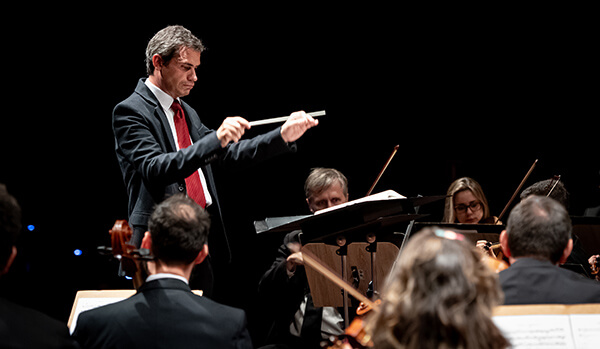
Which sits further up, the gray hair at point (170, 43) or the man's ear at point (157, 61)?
the gray hair at point (170, 43)

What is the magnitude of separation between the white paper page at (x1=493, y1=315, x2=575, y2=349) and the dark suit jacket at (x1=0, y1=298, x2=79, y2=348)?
1119 mm

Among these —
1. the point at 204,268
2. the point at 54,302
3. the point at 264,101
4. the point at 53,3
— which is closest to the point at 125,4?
the point at 53,3

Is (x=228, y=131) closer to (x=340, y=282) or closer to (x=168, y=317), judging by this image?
(x=340, y=282)

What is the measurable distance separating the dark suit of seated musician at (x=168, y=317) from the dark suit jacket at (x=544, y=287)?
800mm

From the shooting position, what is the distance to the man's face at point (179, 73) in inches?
99.9

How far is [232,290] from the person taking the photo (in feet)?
13.6

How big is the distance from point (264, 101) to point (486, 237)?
204cm

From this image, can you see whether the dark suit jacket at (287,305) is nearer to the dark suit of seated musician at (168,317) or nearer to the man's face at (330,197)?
the man's face at (330,197)

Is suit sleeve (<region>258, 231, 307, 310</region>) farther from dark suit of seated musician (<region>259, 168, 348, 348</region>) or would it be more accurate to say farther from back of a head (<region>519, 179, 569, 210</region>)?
back of a head (<region>519, 179, 569, 210</region>)

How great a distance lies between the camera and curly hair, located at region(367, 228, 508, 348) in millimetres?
1057

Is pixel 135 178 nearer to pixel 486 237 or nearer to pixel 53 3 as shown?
pixel 486 237

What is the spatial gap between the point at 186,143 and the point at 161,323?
3.87ft

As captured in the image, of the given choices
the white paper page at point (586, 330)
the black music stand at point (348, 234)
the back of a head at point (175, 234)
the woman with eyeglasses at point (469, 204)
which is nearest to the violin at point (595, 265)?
the woman with eyeglasses at point (469, 204)

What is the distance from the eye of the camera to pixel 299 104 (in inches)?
176
